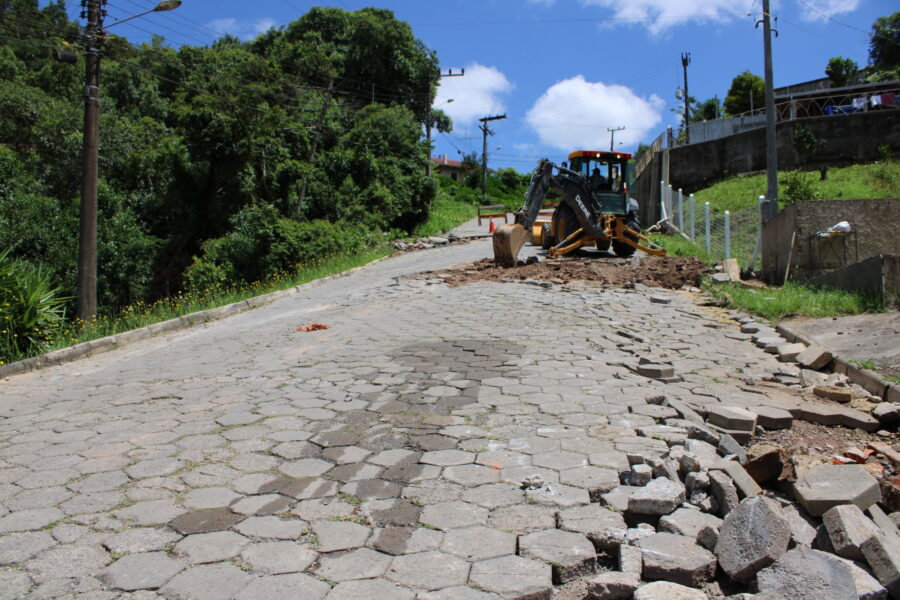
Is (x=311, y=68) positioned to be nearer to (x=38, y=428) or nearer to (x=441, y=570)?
(x=38, y=428)

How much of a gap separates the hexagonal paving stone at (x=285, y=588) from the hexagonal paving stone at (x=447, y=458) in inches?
53.7

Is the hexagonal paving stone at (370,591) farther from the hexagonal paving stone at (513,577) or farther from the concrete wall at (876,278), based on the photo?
the concrete wall at (876,278)

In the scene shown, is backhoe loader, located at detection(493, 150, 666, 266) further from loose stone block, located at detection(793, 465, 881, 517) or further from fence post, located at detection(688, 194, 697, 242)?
loose stone block, located at detection(793, 465, 881, 517)

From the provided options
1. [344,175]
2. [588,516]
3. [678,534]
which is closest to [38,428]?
[588,516]

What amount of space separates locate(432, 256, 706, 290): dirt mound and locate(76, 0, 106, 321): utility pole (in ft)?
25.6

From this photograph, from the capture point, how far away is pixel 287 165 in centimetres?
2822

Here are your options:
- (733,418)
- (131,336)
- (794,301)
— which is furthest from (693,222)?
(733,418)

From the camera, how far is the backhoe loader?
15580 millimetres


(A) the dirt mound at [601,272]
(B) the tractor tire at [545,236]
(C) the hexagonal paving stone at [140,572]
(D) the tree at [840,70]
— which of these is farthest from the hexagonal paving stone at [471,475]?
(D) the tree at [840,70]

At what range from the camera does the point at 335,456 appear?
433 cm

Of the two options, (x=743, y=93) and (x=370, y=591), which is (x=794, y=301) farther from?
(x=743, y=93)

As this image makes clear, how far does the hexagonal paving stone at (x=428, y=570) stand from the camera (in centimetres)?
288

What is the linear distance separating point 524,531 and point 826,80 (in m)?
62.5

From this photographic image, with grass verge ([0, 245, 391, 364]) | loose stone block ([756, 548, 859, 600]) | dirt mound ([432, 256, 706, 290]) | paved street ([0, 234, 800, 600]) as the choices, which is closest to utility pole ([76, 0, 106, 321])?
grass verge ([0, 245, 391, 364])
